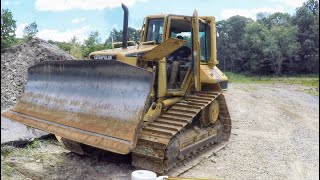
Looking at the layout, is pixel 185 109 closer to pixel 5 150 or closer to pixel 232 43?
pixel 5 150

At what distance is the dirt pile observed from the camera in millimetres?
8940

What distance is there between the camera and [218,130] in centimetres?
780

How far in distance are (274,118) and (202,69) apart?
4.76m

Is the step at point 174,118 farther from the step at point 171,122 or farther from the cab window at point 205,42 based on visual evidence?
the cab window at point 205,42

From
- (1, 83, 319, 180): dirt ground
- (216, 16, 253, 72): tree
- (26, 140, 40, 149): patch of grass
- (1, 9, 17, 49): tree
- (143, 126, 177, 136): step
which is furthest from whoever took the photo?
(216, 16, 253, 72): tree

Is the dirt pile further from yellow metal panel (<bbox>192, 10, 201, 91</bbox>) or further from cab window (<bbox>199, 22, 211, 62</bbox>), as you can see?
yellow metal panel (<bbox>192, 10, 201, 91</bbox>)

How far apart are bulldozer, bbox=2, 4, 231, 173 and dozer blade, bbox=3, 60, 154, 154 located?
0.01 m

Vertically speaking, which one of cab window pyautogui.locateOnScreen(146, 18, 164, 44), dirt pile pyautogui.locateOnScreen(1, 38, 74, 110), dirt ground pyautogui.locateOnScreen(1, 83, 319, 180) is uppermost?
cab window pyautogui.locateOnScreen(146, 18, 164, 44)

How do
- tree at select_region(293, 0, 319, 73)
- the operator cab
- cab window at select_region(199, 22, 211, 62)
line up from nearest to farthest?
the operator cab → cab window at select_region(199, 22, 211, 62) → tree at select_region(293, 0, 319, 73)

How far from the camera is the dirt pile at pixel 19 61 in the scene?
352 inches

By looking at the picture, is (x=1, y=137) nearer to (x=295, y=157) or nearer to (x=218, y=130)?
(x=218, y=130)

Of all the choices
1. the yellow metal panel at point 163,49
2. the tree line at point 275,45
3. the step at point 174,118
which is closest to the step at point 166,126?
the step at point 174,118

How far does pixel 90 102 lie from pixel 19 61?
5304 millimetres

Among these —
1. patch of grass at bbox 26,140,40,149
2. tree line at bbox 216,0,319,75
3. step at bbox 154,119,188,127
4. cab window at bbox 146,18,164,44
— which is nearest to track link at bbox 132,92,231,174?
step at bbox 154,119,188,127
